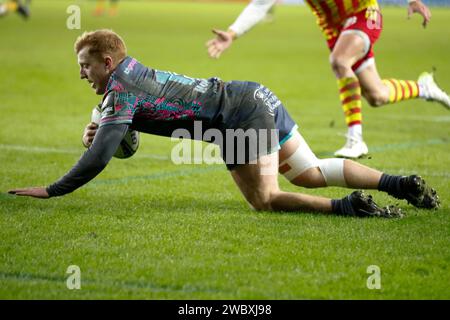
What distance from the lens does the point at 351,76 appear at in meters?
8.98

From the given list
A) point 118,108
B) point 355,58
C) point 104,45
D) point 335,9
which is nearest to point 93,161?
point 118,108

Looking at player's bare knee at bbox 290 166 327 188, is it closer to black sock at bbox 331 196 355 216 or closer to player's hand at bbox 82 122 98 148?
black sock at bbox 331 196 355 216

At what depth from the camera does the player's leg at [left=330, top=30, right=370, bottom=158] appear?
347 inches

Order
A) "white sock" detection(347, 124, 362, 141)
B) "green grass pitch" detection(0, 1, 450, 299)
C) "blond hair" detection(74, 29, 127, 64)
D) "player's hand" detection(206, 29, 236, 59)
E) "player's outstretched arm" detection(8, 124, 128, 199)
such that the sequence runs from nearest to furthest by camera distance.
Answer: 1. "green grass pitch" detection(0, 1, 450, 299)
2. "player's outstretched arm" detection(8, 124, 128, 199)
3. "blond hair" detection(74, 29, 127, 64)
4. "player's hand" detection(206, 29, 236, 59)
5. "white sock" detection(347, 124, 362, 141)

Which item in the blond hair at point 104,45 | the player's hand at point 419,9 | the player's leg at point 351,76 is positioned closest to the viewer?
the blond hair at point 104,45

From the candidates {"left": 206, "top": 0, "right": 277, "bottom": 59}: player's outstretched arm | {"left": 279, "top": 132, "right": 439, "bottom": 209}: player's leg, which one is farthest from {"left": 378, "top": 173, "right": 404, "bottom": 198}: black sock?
{"left": 206, "top": 0, "right": 277, "bottom": 59}: player's outstretched arm

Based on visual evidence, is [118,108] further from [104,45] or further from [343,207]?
[343,207]

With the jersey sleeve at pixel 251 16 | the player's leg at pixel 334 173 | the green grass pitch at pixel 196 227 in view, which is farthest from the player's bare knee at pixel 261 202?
the jersey sleeve at pixel 251 16

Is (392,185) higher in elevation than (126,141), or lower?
lower

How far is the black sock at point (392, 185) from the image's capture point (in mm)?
6223

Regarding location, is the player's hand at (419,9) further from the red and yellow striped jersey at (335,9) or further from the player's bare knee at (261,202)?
the player's bare knee at (261,202)

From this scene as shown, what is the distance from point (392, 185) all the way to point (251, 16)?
2.26m

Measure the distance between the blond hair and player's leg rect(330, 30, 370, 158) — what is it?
3336mm

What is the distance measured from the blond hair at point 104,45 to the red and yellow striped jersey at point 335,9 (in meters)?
3.43
